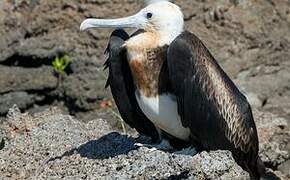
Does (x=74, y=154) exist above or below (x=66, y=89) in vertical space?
above

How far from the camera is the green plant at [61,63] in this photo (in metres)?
9.90

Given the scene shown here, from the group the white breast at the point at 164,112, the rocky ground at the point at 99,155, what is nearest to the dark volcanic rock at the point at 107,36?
the rocky ground at the point at 99,155

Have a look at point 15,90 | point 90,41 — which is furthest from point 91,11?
point 15,90

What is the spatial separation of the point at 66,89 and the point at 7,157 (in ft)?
9.16

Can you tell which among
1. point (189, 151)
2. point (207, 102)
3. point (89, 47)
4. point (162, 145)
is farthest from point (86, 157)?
point (89, 47)

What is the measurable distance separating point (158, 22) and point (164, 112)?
505 millimetres

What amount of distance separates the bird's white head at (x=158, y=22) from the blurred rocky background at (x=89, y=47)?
9.15ft

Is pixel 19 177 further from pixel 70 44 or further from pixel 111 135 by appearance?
pixel 70 44

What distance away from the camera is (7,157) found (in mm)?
7188

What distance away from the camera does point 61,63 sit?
991 centimetres

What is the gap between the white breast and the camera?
22.2 ft

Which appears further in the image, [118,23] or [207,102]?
[118,23]

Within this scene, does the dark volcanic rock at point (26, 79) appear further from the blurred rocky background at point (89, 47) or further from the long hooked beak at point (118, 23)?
the long hooked beak at point (118, 23)

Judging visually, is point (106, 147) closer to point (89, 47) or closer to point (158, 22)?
point (158, 22)
